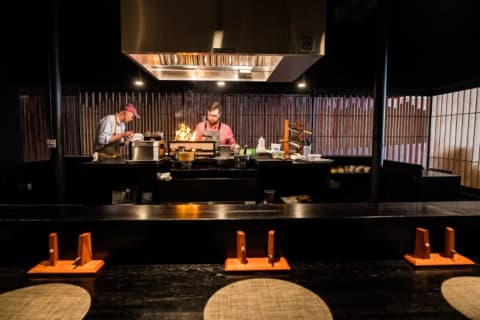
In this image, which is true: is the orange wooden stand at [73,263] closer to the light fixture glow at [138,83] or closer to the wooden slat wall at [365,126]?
the light fixture glow at [138,83]

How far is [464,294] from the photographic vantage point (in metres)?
1.07

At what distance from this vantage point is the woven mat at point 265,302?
942 mm

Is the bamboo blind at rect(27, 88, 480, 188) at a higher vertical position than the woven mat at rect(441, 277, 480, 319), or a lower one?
higher

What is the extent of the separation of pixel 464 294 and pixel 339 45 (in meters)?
5.73

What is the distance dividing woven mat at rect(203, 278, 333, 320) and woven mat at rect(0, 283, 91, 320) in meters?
0.45

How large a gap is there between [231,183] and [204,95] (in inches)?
169

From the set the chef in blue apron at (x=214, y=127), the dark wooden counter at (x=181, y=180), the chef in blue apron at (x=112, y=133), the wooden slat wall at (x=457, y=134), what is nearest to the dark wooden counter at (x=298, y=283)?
the dark wooden counter at (x=181, y=180)

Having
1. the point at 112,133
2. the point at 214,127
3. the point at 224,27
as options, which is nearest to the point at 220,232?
the point at 224,27

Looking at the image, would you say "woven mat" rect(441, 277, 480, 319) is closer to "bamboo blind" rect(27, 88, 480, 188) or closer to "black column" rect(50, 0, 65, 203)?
"black column" rect(50, 0, 65, 203)

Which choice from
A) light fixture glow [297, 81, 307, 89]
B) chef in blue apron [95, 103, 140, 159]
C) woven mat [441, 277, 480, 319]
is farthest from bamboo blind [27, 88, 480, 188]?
woven mat [441, 277, 480, 319]

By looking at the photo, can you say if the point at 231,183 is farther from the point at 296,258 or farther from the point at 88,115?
the point at 88,115

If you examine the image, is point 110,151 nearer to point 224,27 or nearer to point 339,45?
point 224,27

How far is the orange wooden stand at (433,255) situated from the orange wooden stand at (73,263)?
1.45m

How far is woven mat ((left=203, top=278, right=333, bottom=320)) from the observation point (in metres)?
0.94
